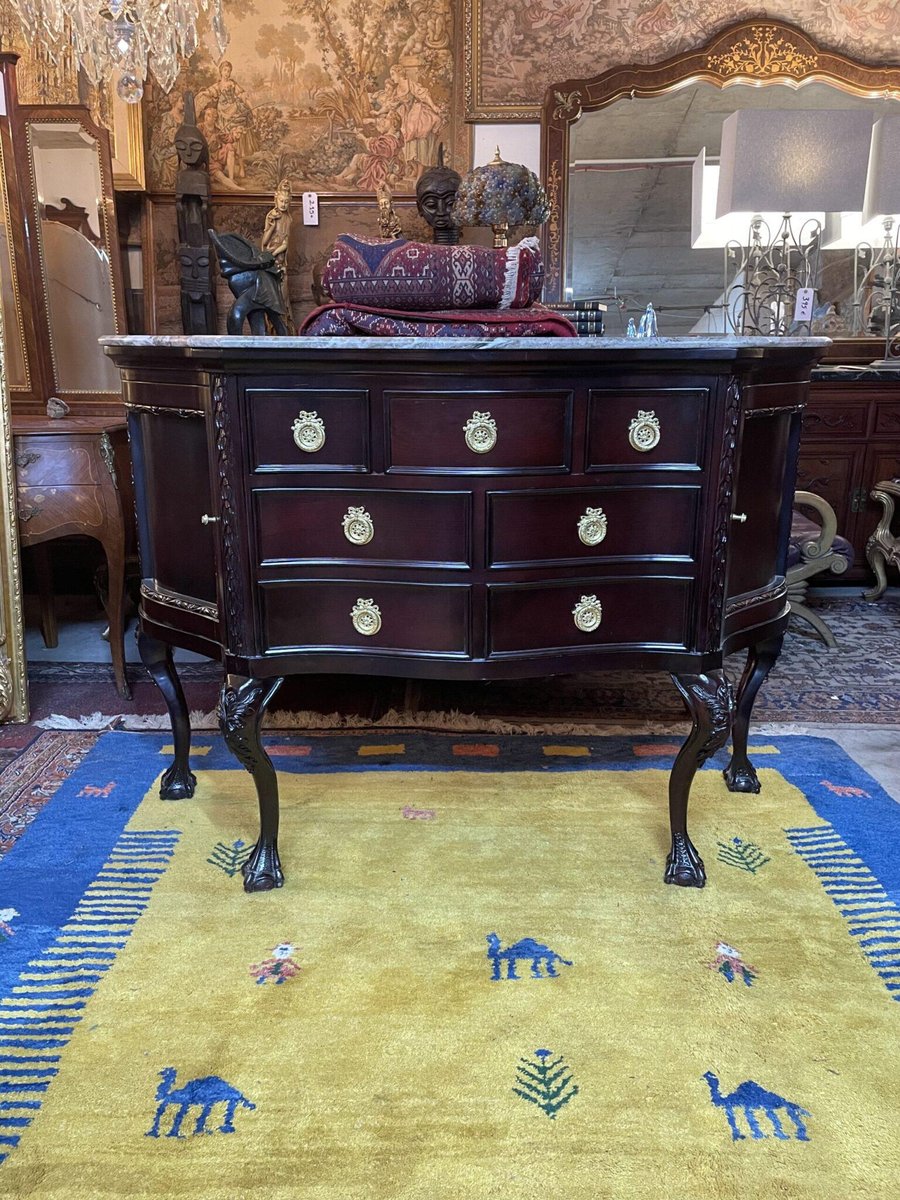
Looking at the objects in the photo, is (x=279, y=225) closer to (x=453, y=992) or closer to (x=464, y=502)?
(x=464, y=502)

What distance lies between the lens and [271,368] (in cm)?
167

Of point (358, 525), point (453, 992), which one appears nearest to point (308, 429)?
point (358, 525)

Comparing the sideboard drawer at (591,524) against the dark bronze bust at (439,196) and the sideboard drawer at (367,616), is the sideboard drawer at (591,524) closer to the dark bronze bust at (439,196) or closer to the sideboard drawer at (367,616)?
the sideboard drawer at (367,616)

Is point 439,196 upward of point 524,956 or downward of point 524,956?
upward

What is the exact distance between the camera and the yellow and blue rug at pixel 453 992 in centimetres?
129

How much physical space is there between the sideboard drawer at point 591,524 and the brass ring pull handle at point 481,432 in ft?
0.31

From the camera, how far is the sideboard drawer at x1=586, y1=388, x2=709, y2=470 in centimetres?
171

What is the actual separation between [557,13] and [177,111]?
182 centimetres

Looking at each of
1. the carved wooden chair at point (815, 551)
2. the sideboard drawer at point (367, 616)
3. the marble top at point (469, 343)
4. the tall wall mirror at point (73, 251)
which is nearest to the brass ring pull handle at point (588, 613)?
the sideboard drawer at point (367, 616)

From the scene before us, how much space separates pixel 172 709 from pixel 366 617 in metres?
0.75

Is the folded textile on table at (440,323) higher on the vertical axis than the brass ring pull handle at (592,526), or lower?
higher

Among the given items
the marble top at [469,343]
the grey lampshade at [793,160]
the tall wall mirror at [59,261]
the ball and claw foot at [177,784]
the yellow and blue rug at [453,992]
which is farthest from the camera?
the grey lampshade at [793,160]

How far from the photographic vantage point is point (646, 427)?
1.72 meters

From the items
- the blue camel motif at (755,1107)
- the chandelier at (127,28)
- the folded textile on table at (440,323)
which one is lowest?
the blue camel motif at (755,1107)
